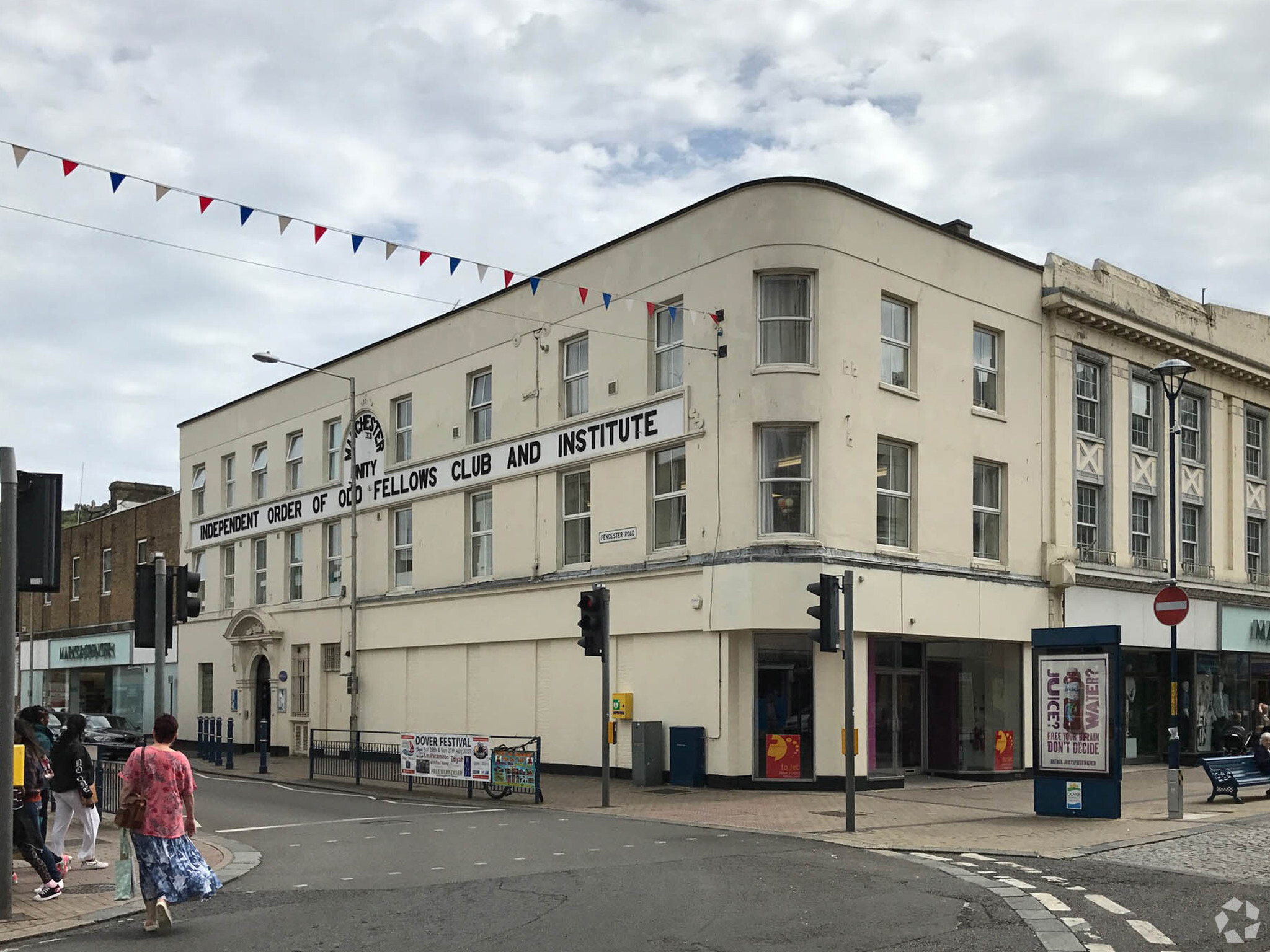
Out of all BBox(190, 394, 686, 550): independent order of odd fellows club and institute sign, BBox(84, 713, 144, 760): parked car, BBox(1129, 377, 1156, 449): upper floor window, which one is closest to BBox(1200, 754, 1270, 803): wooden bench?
BBox(190, 394, 686, 550): independent order of odd fellows club and institute sign

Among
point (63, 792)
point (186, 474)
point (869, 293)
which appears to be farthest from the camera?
point (186, 474)

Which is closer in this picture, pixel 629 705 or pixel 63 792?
pixel 63 792

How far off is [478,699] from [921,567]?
1078 centimetres

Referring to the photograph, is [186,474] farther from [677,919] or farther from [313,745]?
[677,919]

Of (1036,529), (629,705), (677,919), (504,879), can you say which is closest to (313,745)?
(629,705)

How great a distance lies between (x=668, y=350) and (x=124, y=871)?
55.4 feet

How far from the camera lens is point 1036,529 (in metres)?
28.9

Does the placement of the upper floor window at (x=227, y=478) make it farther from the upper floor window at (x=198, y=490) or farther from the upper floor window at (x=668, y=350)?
the upper floor window at (x=668, y=350)

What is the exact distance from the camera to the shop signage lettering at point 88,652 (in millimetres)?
48562

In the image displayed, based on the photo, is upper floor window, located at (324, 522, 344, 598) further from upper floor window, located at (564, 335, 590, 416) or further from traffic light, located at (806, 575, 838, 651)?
traffic light, located at (806, 575, 838, 651)

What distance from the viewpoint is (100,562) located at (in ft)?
168

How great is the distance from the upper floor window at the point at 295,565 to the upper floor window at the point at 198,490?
6294 mm

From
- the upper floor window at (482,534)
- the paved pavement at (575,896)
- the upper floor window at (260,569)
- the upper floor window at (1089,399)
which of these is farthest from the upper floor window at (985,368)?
the upper floor window at (260,569)

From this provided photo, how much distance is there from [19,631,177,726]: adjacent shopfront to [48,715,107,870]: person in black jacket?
100ft
